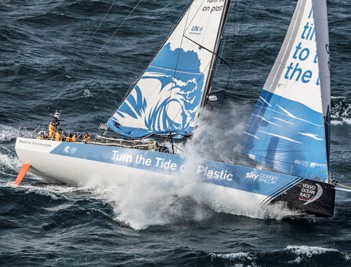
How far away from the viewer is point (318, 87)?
117 ft

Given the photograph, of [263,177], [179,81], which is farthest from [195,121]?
[263,177]

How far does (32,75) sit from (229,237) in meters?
20.1

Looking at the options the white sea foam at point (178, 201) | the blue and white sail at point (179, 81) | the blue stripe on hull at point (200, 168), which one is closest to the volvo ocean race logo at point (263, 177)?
the blue stripe on hull at point (200, 168)

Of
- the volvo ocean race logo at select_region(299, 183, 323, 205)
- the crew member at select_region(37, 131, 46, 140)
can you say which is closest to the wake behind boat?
the volvo ocean race logo at select_region(299, 183, 323, 205)

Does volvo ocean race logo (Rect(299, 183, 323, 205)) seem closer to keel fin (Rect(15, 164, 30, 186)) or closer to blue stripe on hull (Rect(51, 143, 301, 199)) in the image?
blue stripe on hull (Rect(51, 143, 301, 199))

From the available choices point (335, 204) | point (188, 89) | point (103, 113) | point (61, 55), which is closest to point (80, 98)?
point (103, 113)

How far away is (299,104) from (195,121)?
4.64 meters

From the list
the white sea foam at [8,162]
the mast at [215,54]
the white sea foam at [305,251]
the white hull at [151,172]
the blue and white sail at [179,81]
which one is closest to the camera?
the white sea foam at [305,251]

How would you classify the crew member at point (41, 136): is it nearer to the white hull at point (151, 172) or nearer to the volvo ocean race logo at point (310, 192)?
the white hull at point (151, 172)

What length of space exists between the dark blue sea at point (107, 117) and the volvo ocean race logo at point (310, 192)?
117 cm

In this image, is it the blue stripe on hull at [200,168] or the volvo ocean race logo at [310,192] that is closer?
the volvo ocean race logo at [310,192]

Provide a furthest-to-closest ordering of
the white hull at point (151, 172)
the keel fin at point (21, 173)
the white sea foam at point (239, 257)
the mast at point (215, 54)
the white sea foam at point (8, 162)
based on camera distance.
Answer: the white sea foam at point (8, 162) → the keel fin at point (21, 173) → the mast at point (215, 54) → the white hull at point (151, 172) → the white sea foam at point (239, 257)

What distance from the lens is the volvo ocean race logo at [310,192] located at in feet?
115

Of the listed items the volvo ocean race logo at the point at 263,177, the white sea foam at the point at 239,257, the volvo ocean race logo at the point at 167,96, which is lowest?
the white sea foam at the point at 239,257
